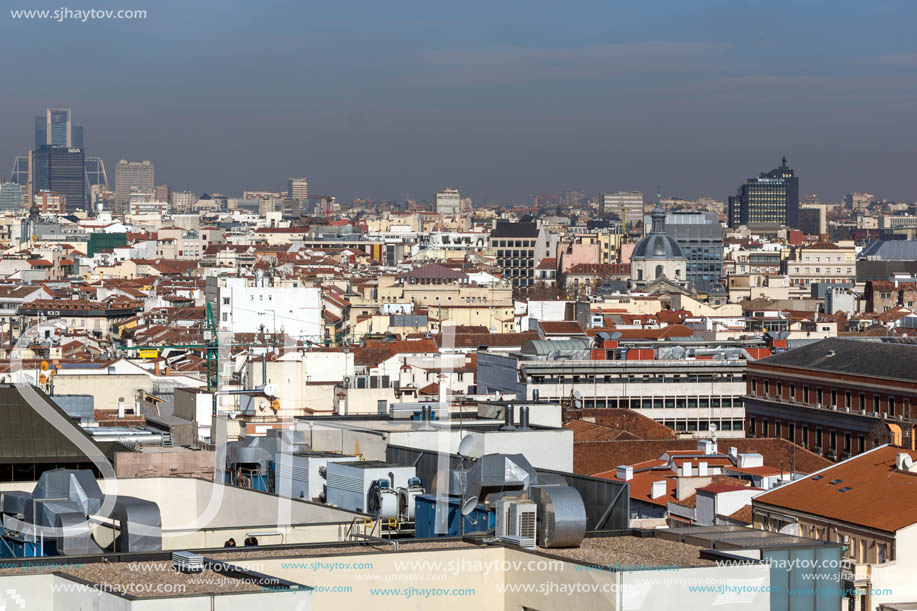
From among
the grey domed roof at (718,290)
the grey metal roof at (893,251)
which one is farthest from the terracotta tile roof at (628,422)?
the grey metal roof at (893,251)

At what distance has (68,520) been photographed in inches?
413

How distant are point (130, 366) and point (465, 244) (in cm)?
11858

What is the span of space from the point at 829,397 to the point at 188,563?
104 ft

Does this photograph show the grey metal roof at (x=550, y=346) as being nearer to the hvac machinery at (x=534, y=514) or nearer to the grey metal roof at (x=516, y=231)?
the hvac machinery at (x=534, y=514)

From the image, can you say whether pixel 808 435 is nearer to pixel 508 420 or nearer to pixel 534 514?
pixel 508 420

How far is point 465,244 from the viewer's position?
6097 inches

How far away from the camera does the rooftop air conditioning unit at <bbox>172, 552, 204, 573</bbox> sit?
9.34m

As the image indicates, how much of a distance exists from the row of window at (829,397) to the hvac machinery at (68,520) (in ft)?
92.3

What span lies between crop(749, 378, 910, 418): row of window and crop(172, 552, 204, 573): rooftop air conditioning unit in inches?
1159

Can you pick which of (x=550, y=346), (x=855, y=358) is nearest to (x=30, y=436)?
(x=855, y=358)

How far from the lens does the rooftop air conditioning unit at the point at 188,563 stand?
9336mm

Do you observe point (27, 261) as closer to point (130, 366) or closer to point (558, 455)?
point (130, 366)

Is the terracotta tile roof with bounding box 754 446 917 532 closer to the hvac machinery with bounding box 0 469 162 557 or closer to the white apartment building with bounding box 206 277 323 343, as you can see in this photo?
the hvac machinery with bounding box 0 469 162 557

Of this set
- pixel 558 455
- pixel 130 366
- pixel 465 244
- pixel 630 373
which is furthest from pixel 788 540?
pixel 465 244
